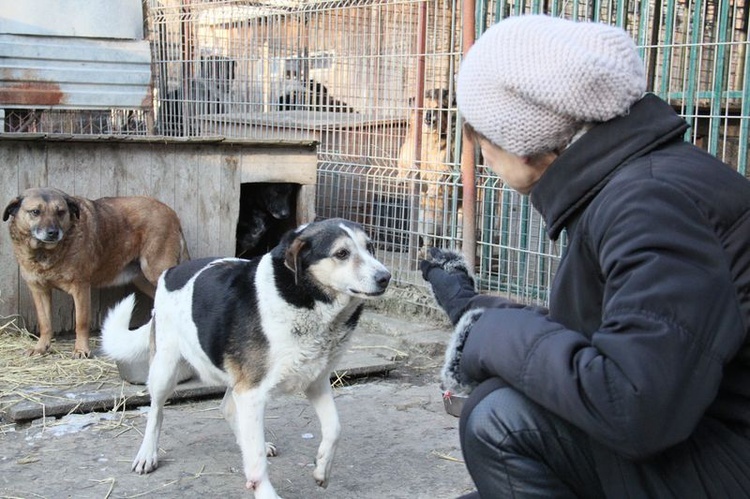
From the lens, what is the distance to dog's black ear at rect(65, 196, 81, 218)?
19.6 ft

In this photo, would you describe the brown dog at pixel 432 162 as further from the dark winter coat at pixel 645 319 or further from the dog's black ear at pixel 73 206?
the dark winter coat at pixel 645 319

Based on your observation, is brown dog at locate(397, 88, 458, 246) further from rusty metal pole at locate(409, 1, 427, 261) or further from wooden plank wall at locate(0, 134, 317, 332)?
wooden plank wall at locate(0, 134, 317, 332)

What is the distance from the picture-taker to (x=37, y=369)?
5430mm

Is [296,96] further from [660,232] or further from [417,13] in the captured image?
[660,232]

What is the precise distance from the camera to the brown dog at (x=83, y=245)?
5855mm

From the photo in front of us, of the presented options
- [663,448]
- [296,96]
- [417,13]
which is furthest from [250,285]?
[296,96]

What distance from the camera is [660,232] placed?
158 centimetres

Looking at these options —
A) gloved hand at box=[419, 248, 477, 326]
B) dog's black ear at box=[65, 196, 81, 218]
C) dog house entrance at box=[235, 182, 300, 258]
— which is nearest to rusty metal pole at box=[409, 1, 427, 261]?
dog house entrance at box=[235, 182, 300, 258]

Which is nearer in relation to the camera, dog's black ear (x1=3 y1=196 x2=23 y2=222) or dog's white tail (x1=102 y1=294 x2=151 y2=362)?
dog's white tail (x1=102 y1=294 x2=151 y2=362)

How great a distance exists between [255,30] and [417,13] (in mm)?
1972

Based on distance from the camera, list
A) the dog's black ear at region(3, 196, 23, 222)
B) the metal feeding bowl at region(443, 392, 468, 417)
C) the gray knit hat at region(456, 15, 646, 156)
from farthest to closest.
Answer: the dog's black ear at region(3, 196, 23, 222) < the metal feeding bowl at region(443, 392, 468, 417) < the gray knit hat at region(456, 15, 646, 156)

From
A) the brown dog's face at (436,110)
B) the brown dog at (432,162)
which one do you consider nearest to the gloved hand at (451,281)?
the brown dog at (432,162)

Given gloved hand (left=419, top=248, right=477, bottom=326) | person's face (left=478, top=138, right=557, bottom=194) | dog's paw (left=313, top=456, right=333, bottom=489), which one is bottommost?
dog's paw (left=313, top=456, right=333, bottom=489)

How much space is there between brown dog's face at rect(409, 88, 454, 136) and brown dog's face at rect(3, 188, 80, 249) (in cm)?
258
